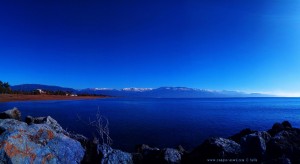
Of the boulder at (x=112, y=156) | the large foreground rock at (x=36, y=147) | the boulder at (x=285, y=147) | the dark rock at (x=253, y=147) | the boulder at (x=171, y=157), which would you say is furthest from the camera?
the boulder at (x=171, y=157)

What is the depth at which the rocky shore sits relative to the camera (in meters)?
9.19

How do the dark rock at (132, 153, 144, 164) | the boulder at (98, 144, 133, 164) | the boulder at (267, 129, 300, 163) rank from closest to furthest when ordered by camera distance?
1. the boulder at (98, 144, 133, 164)
2. the boulder at (267, 129, 300, 163)
3. the dark rock at (132, 153, 144, 164)

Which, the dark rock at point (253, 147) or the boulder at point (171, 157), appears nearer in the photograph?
the dark rock at point (253, 147)

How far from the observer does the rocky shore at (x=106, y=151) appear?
919cm

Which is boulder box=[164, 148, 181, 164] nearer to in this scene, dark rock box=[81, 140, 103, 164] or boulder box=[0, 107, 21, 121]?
dark rock box=[81, 140, 103, 164]

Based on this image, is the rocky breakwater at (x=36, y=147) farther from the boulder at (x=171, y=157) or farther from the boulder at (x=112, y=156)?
the boulder at (x=171, y=157)

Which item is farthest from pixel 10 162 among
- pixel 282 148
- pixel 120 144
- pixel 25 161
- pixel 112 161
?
pixel 120 144

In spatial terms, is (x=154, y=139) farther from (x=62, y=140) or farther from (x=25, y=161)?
(x=25, y=161)

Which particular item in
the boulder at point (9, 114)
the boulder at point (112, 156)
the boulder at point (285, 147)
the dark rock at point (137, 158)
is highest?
the boulder at point (9, 114)

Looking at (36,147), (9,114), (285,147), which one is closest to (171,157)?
(285,147)

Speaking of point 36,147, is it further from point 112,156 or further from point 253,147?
point 253,147

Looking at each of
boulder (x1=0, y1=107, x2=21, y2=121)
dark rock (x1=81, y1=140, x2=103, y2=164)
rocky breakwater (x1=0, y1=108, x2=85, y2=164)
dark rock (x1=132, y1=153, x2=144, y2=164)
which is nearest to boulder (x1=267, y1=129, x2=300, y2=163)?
dark rock (x1=132, y1=153, x2=144, y2=164)

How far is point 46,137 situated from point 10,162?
190 cm

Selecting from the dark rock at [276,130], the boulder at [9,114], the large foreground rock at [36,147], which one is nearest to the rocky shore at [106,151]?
the large foreground rock at [36,147]
